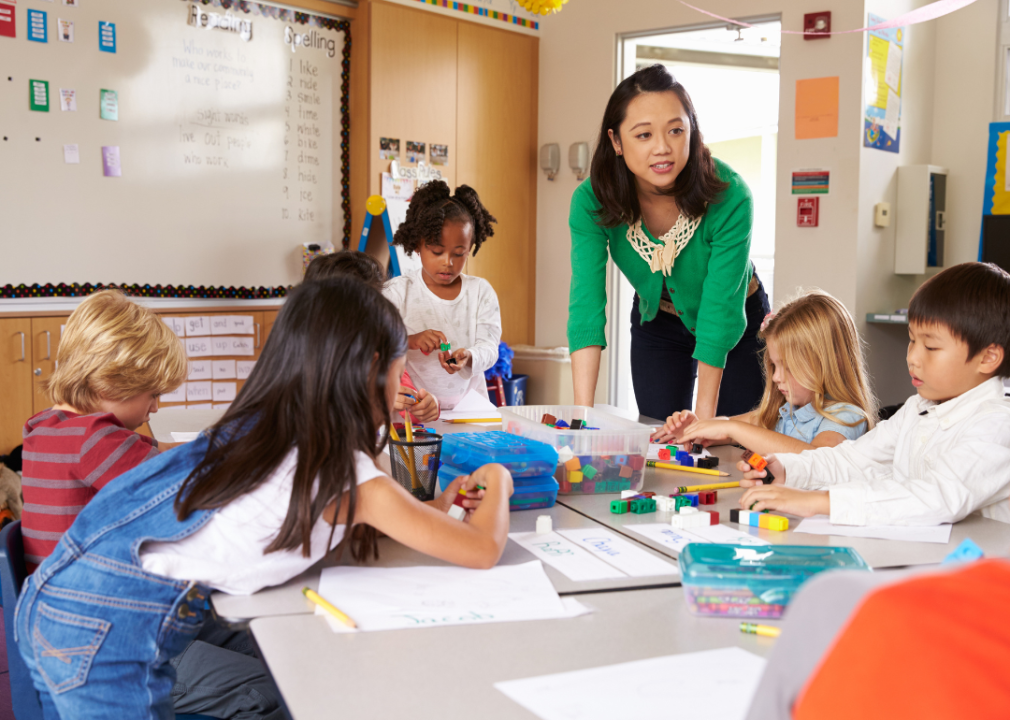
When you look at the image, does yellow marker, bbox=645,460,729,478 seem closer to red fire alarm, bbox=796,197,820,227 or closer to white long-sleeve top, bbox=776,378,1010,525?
white long-sleeve top, bbox=776,378,1010,525

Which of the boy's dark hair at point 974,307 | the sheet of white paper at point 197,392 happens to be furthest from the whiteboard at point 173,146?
the boy's dark hair at point 974,307

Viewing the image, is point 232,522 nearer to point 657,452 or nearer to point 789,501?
point 789,501

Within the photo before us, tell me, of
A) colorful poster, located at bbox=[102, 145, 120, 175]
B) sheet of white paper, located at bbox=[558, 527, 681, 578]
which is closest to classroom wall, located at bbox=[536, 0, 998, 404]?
colorful poster, located at bbox=[102, 145, 120, 175]

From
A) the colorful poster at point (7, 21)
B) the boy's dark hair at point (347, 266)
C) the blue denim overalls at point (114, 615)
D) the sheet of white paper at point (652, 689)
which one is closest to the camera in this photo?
the sheet of white paper at point (652, 689)

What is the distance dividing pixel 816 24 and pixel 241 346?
9.68 feet

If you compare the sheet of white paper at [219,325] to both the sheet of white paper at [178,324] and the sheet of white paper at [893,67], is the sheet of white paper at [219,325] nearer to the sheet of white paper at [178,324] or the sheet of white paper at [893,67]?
the sheet of white paper at [178,324]

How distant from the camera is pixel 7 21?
3.26m

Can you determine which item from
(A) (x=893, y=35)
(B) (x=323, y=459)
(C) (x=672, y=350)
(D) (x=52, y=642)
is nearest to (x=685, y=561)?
(B) (x=323, y=459)

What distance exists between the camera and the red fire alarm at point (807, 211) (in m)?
3.82

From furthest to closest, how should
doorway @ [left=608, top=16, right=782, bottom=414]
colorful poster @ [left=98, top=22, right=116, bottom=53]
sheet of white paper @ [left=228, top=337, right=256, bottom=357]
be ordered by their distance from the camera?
doorway @ [left=608, top=16, right=782, bottom=414]
sheet of white paper @ [left=228, top=337, right=256, bottom=357]
colorful poster @ [left=98, top=22, right=116, bottom=53]

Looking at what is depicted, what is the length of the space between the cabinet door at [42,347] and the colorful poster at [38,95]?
32.5 inches

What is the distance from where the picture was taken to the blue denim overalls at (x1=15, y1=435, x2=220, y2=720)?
3.32ft

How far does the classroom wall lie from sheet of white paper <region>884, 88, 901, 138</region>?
0.09 m

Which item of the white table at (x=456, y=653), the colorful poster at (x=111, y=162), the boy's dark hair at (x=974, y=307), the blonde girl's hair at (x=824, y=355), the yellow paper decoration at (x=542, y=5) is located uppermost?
the yellow paper decoration at (x=542, y=5)
